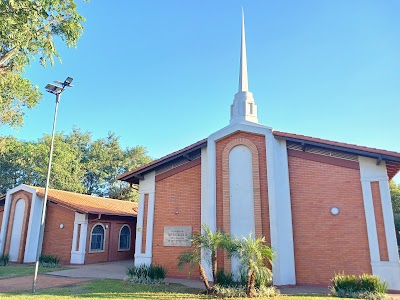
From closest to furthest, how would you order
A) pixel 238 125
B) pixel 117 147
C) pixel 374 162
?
pixel 374 162
pixel 238 125
pixel 117 147

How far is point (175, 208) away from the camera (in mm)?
13914

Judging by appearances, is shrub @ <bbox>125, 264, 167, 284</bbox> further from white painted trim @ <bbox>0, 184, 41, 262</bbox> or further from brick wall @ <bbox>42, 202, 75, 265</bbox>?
white painted trim @ <bbox>0, 184, 41, 262</bbox>

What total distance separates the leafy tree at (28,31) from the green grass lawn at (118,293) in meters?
7.72

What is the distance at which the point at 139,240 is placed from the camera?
1407cm

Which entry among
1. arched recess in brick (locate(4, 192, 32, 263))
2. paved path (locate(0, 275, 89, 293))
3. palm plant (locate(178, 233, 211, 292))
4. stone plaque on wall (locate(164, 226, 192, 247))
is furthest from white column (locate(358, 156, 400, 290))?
arched recess in brick (locate(4, 192, 32, 263))

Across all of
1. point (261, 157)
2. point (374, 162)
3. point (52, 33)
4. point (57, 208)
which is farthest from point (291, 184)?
point (57, 208)

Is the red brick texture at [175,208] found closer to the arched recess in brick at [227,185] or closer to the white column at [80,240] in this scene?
the arched recess in brick at [227,185]

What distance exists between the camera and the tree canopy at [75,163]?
3553cm

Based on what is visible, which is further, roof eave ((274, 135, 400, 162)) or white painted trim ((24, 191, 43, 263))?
white painted trim ((24, 191, 43, 263))

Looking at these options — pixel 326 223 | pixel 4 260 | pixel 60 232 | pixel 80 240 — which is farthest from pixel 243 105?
pixel 4 260

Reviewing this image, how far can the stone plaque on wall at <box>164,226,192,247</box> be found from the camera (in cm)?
1339

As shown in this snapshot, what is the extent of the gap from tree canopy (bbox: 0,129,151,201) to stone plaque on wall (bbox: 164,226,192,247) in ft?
83.4

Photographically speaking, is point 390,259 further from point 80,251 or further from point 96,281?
point 80,251

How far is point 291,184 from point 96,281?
8.44 meters
